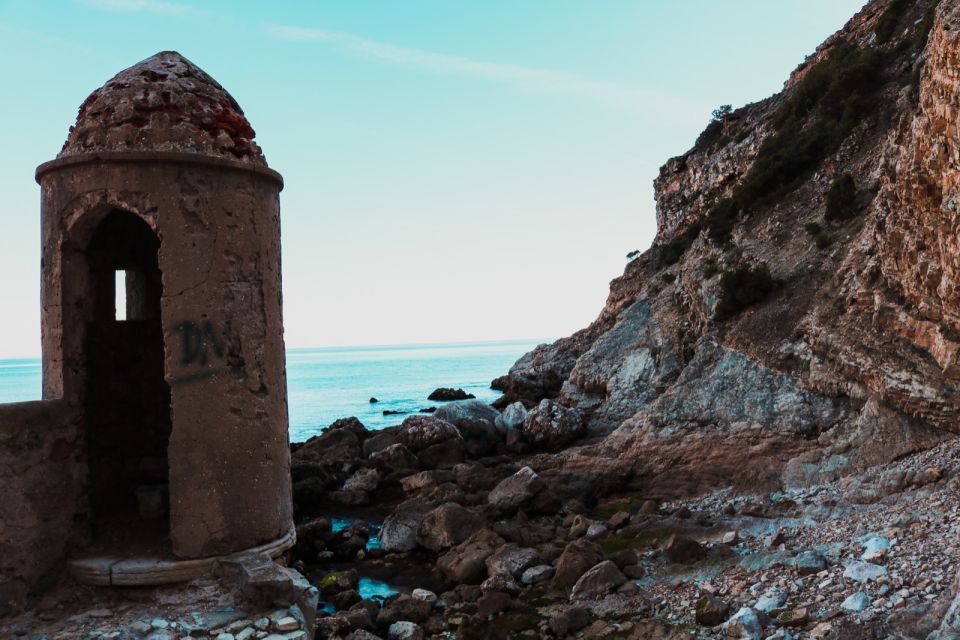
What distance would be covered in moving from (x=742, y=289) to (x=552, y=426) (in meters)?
6.40

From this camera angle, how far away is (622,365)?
24781 millimetres

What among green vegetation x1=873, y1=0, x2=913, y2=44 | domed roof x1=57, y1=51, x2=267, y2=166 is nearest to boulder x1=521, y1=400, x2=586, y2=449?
domed roof x1=57, y1=51, x2=267, y2=166

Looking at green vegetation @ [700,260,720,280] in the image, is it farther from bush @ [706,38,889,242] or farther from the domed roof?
the domed roof

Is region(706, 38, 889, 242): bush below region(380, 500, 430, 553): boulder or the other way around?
the other way around

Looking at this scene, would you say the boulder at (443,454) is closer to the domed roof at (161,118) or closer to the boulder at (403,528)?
the boulder at (403,528)

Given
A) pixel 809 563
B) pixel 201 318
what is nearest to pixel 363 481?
pixel 809 563

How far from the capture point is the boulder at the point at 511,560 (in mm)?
11273

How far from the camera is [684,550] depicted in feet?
35.9

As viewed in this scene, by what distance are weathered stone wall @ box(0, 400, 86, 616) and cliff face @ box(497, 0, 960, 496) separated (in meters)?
11.5

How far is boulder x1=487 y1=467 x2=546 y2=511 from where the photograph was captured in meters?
14.9

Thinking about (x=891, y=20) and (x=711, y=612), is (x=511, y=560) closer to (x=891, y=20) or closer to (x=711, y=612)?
(x=711, y=612)

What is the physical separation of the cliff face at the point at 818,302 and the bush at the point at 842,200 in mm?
57

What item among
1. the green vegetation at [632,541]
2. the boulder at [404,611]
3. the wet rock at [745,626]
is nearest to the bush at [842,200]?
the green vegetation at [632,541]

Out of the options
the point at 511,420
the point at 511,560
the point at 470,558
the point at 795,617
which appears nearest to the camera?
A: the point at 795,617
